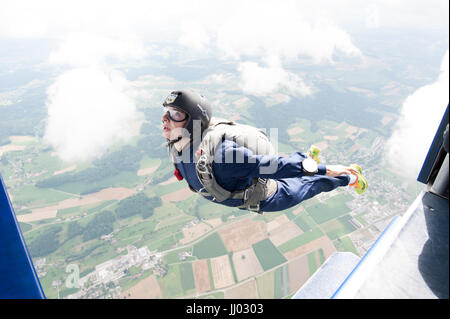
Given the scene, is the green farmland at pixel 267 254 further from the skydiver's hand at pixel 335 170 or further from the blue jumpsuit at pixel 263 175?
the skydiver's hand at pixel 335 170

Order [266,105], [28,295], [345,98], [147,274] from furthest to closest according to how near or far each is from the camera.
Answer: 1. [345,98]
2. [266,105]
3. [147,274]
4. [28,295]

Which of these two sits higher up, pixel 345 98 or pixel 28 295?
pixel 28 295

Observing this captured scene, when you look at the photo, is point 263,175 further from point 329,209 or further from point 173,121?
point 329,209

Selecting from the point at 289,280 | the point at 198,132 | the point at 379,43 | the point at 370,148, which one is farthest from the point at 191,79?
the point at 379,43

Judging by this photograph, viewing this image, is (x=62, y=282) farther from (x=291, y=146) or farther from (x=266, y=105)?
(x=266, y=105)

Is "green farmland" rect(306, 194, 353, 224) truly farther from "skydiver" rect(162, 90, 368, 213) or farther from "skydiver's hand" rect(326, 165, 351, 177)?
"skydiver's hand" rect(326, 165, 351, 177)

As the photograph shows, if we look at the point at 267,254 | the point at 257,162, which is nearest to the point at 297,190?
the point at 257,162
